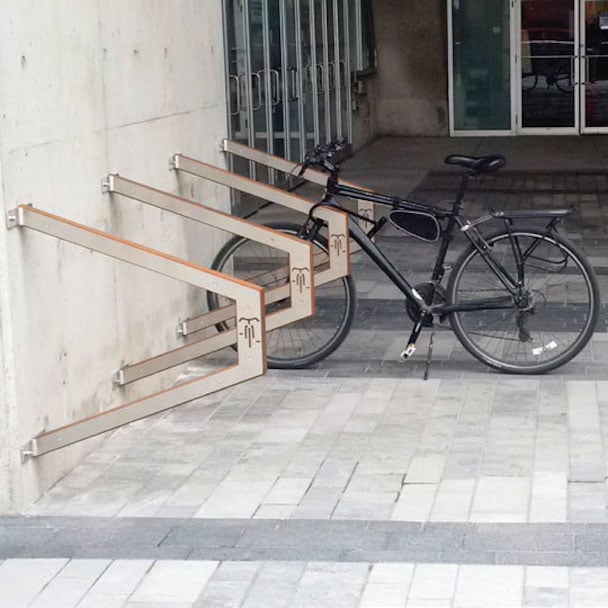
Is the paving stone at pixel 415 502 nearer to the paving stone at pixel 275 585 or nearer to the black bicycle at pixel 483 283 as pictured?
the paving stone at pixel 275 585

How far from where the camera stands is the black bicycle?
664cm

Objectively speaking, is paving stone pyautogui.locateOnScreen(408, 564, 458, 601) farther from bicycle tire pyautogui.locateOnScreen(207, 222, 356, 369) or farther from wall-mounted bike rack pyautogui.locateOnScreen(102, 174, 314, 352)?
bicycle tire pyautogui.locateOnScreen(207, 222, 356, 369)

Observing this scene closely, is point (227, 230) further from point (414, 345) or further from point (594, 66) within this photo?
point (594, 66)

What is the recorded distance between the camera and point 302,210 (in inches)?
275

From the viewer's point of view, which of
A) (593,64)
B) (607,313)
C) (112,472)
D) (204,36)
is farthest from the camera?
(593,64)

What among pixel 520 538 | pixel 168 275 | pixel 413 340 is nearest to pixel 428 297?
pixel 413 340

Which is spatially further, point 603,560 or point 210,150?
point 210,150

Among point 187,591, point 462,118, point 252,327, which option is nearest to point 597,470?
point 252,327

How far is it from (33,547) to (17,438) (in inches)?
19.2

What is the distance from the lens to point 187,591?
4.16 metres

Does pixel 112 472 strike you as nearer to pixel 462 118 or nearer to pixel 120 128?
pixel 120 128

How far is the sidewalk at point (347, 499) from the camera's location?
4184mm

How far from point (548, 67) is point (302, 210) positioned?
1450 centimetres

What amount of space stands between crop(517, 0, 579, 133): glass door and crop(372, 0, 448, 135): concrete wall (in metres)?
1.14
